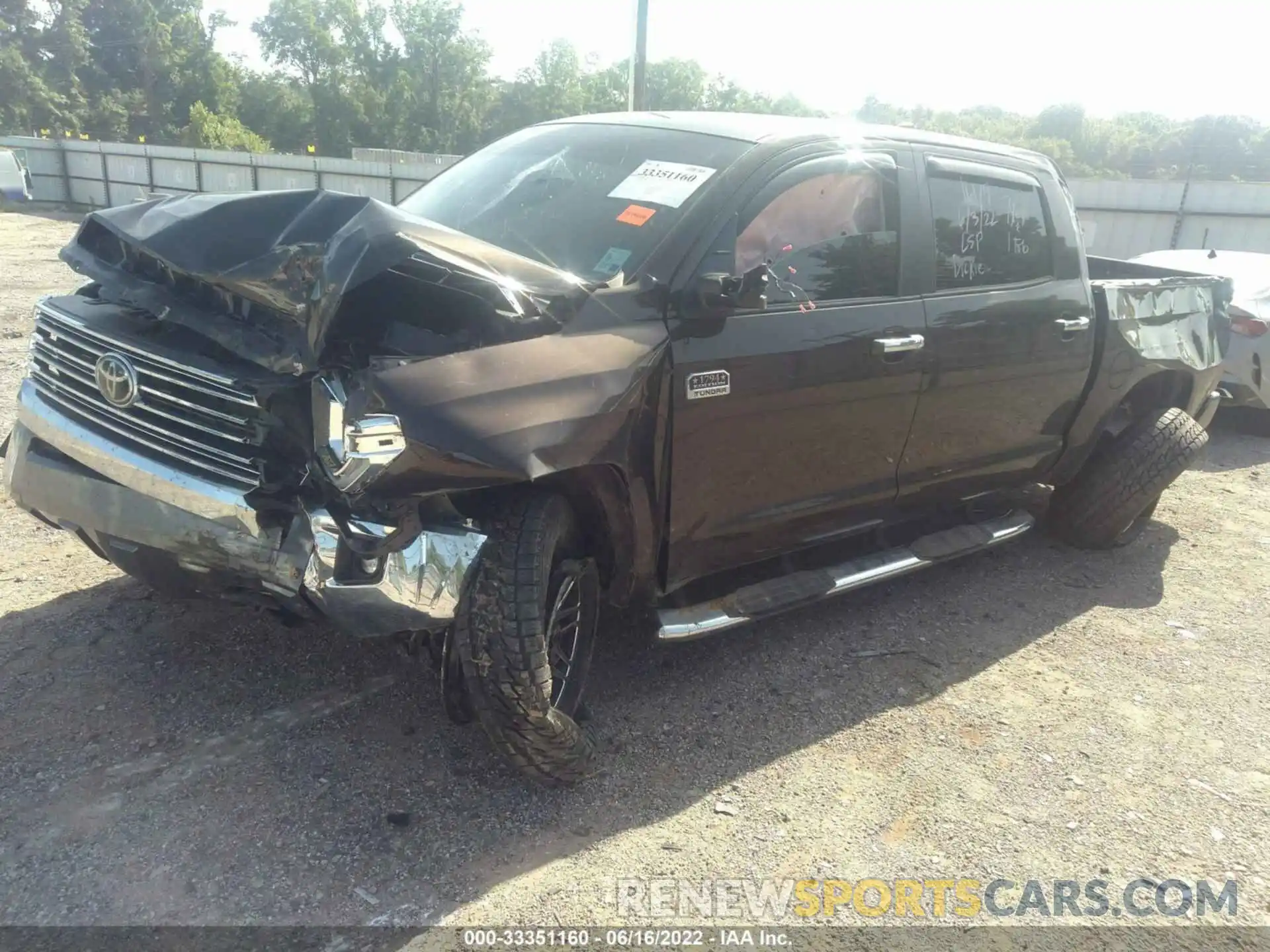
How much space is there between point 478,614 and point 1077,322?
3.26 m

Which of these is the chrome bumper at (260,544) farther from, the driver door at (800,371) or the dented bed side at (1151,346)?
the dented bed side at (1151,346)

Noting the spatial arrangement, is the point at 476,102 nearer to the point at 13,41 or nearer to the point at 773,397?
the point at 13,41

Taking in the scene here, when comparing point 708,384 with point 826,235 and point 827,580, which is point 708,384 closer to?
point 826,235

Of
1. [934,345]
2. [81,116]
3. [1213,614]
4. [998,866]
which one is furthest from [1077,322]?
[81,116]

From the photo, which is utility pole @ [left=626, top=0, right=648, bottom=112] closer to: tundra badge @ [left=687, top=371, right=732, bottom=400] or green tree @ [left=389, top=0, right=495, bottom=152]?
tundra badge @ [left=687, top=371, right=732, bottom=400]

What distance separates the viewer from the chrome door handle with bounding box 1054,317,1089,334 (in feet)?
14.5

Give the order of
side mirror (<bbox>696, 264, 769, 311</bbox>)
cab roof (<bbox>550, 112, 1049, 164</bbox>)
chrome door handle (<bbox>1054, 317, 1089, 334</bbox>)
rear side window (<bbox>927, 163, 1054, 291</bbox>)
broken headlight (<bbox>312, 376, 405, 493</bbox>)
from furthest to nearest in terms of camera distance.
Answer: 1. chrome door handle (<bbox>1054, 317, 1089, 334</bbox>)
2. rear side window (<bbox>927, 163, 1054, 291</bbox>)
3. cab roof (<bbox>550, 112, 1049, 164</bbox>)
4. side mirror (<bbox>696, 264, 769, 311</bbox>)
5. broken headlight (<bbox>312, 376, 405, 493</bbox>)

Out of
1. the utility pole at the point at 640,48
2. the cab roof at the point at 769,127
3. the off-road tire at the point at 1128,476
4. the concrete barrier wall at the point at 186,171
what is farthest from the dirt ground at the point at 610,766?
the concrete barrier wall at the point at 186,171

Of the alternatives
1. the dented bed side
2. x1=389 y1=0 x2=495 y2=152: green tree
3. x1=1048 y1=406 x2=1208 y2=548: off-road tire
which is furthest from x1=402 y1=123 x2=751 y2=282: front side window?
x1=389 y1=0 x2=495 y2=152: green tree

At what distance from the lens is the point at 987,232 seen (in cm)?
417

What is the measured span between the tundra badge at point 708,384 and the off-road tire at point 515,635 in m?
0.58

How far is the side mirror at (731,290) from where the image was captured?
117 inches

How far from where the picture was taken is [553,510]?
2.82 metres

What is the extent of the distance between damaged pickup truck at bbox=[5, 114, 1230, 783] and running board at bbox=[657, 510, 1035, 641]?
14mm
